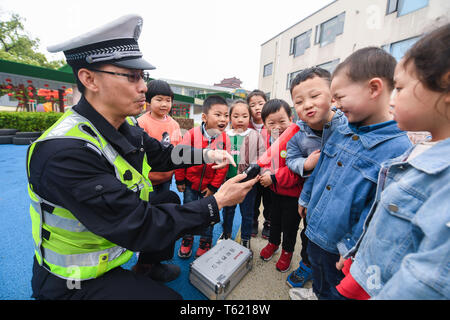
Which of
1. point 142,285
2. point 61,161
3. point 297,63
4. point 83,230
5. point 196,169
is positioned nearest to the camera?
point 61,161

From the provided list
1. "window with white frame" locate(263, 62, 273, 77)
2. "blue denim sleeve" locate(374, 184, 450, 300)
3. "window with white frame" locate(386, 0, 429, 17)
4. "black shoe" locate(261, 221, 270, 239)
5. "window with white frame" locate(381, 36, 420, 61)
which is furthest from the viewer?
"window with white frame" locate(263, 62, 273, 77)

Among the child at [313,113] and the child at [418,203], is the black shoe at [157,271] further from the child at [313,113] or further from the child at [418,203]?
the child at [418,203]

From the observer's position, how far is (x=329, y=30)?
12914 mm

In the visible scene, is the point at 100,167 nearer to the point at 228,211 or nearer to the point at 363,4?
the point at 228,211

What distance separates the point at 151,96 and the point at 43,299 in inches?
93.7

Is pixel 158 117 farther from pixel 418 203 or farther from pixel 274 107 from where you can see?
pixel 418 203

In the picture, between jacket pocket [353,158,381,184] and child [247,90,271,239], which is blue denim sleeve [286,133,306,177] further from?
child [247,90,271,239]

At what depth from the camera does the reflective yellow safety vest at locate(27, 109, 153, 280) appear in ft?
3.79

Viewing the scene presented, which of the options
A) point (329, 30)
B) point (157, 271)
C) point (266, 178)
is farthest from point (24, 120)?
point (329, 30)

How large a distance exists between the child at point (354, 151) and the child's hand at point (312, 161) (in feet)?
0.58

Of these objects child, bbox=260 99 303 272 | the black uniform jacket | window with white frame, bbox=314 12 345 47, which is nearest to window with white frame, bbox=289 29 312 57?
window with white frame, bbox=314 12 345 47

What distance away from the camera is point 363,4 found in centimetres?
1098

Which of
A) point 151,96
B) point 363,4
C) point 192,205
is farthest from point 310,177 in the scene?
point 363,4

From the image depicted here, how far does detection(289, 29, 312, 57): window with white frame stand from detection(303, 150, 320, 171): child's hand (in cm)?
1616
